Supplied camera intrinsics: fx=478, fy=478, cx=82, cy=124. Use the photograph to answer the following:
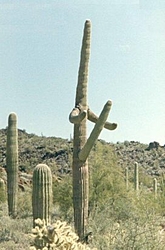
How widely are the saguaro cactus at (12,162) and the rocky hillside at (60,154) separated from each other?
14.7 meters

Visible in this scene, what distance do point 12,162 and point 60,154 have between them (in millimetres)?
20987

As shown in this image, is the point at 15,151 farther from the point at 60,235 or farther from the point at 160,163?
the point at 160,163

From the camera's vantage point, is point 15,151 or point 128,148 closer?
point 15,151

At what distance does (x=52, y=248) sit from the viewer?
4176 mm

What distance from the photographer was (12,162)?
50.4 ft

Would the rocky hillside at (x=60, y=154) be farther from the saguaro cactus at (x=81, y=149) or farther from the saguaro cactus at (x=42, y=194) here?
the saguaro cactus at (x=42, y=194)

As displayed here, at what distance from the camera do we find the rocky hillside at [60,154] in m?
33.3

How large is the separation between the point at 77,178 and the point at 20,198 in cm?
839

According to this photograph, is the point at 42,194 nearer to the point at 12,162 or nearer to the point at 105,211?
the point at 105,211

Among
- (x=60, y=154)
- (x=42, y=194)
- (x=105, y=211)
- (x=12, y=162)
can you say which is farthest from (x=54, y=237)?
(x=60, y=154)

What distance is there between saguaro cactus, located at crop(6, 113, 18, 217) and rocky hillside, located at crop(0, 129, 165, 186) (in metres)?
14.7

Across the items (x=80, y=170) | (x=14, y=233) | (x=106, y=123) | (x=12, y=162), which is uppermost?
(x=106, y=123)

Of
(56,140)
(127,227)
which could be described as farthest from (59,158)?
(127,227)

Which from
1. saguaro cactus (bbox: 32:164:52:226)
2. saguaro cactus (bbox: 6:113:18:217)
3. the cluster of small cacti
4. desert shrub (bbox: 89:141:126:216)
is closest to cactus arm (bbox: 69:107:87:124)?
saguaro cactus (bbox: 32:164:52:226)
